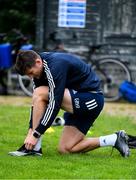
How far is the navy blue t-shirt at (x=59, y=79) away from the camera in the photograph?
7207mm

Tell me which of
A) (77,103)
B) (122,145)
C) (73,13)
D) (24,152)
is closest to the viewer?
(24,152)

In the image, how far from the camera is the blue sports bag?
1344cm

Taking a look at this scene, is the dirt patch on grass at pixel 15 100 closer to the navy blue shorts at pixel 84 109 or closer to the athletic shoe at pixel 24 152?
the navy blue shorts at pixel 84 109

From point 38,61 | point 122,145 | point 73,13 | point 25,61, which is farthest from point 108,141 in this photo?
point 73,13

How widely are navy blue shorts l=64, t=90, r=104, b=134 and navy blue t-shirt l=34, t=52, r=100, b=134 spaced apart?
0.30 feet

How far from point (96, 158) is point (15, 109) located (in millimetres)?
4577

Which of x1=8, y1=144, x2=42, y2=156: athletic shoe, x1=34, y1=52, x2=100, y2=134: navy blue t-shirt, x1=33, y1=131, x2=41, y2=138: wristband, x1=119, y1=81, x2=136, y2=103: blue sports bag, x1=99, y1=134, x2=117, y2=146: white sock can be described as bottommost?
x1=119, y1=81, x2=136, y2=103: blue sports bag

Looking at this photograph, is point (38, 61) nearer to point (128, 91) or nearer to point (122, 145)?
point (122, 145)

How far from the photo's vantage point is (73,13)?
14.1 meters

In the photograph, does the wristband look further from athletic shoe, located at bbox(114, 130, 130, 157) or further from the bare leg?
athletic shoe, located at bbox(114, 130, 130, 157)

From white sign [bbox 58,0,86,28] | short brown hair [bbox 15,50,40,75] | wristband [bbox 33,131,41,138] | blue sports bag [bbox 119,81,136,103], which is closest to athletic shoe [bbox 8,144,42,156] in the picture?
wristband [bbox 33,131,41,138]

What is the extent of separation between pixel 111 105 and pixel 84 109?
5624 millimetres

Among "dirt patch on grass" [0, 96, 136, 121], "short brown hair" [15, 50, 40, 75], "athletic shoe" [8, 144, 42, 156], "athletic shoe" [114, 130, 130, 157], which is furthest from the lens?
"dirt patch on grass" [0, 96, 136, 121]

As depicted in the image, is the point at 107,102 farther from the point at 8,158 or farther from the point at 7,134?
Answer: the point at 8,158
